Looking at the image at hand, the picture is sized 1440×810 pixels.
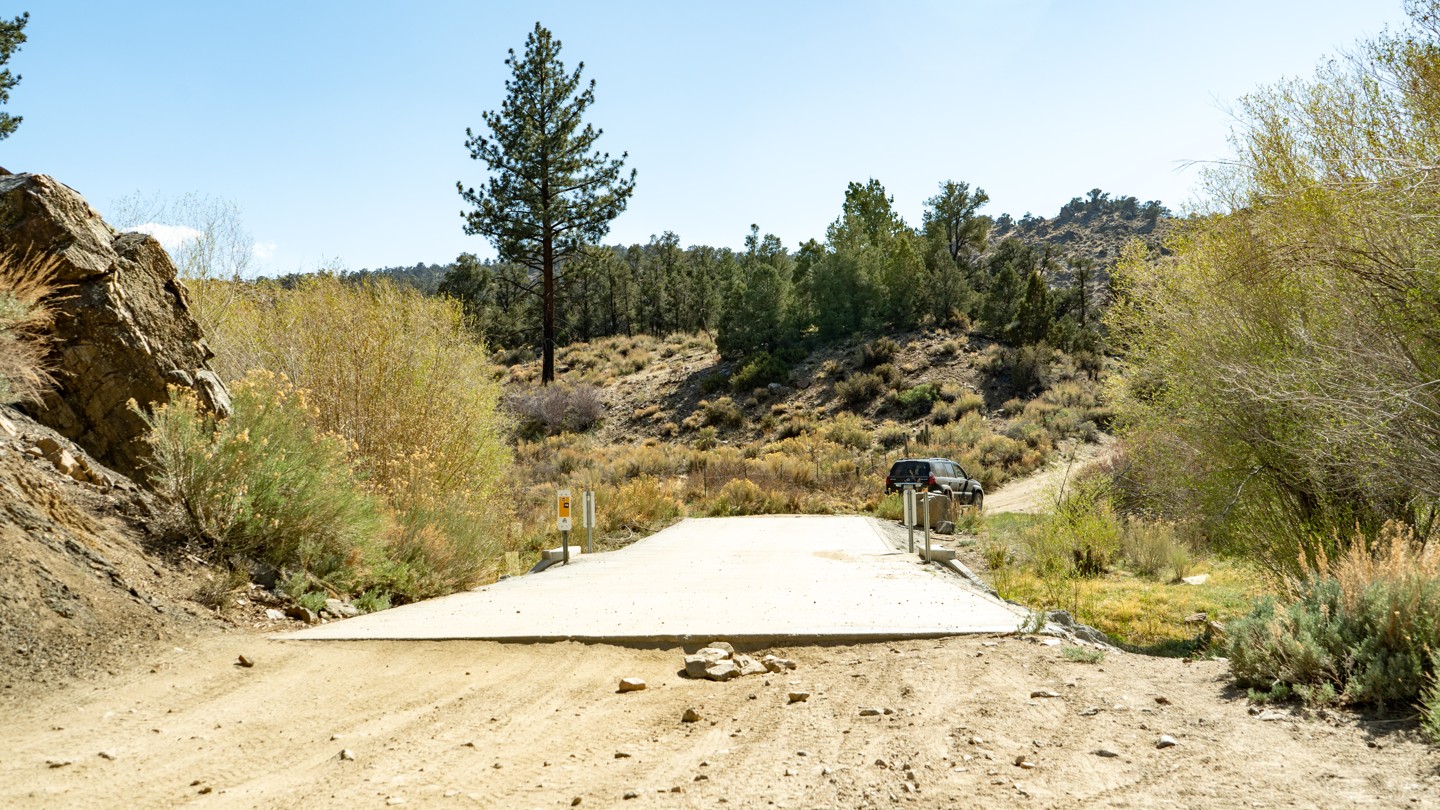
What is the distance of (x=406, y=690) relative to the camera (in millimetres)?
6570

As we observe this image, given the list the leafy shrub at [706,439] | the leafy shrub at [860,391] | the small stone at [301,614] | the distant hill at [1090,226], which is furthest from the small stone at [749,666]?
the distant hill at [1090,226]

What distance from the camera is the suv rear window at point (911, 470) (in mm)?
27047

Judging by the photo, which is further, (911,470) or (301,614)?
(911,470)

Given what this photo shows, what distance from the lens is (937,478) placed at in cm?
2698

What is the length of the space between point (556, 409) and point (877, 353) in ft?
59.2

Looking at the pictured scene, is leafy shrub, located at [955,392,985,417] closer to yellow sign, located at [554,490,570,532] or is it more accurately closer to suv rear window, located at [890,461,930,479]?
suv rear window, located at [890,461,930,479]

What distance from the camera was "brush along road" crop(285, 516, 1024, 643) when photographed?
8.25 m

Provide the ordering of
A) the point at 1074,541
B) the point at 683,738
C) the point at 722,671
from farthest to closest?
the point at 1074,541 < the point at 722,671 < the point at 683,738

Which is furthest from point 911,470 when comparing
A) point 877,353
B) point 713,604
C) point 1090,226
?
point 1090,226

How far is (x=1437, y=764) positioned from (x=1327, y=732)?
0.70 m

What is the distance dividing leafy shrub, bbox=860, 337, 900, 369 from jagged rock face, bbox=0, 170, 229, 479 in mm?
44116

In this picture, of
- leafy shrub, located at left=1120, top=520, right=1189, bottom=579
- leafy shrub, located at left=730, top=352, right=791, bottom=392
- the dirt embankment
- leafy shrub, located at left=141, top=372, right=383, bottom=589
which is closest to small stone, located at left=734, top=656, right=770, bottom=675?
leafy shrub, located at left=141, top=372, right=383, bottom=589

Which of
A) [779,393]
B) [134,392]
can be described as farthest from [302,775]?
[779,393]

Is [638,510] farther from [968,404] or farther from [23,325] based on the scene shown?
[968,404]
